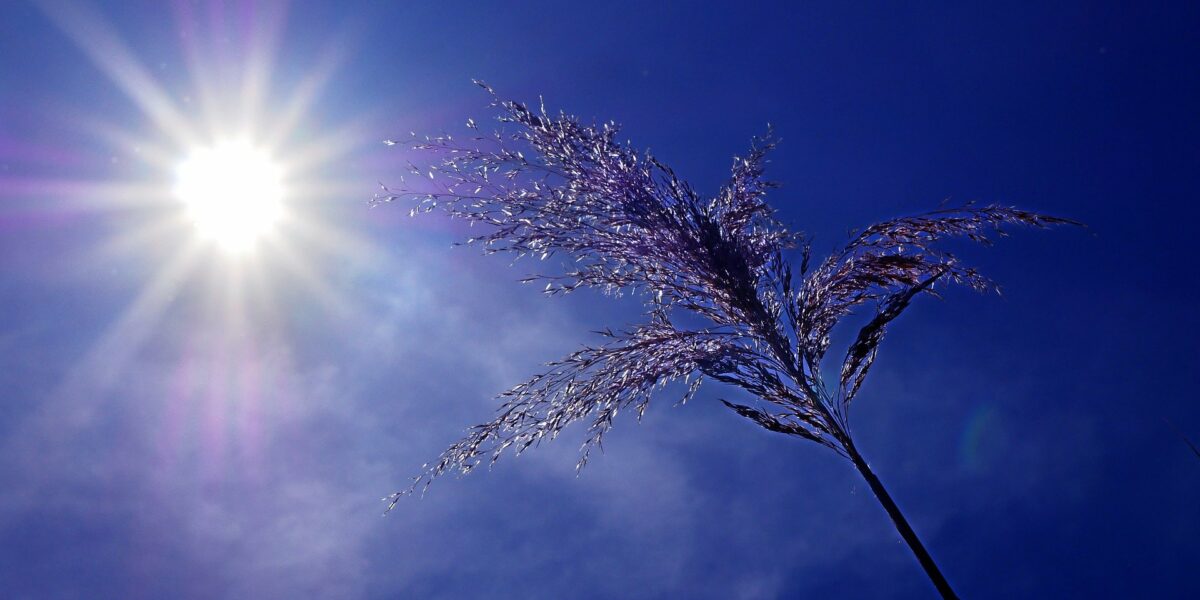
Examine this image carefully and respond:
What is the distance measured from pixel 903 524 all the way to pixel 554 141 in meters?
2.78

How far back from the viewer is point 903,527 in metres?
3.19

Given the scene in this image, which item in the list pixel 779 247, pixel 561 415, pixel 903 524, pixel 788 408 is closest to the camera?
pixel 903 524

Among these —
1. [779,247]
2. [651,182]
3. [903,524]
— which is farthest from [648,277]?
[903,524]

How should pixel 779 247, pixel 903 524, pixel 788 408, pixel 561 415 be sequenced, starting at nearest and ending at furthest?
pixel 903 524 < pixel 788 408 < pixel 561 415 < pixel 779 247

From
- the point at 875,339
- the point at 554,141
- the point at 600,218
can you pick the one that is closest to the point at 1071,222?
the point at 875,339

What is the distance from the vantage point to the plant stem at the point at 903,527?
9.98 feet

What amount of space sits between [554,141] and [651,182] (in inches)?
25.1

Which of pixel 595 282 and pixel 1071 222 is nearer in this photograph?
pixel 1071 222

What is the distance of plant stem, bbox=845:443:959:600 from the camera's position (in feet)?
9.98

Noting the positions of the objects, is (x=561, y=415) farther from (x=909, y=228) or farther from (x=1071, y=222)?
(x=1071, y=222)

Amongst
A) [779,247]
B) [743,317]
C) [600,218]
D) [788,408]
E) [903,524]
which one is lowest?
[903,524]

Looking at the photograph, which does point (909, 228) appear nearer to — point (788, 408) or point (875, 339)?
point (875, 339)

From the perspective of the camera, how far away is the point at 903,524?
3195mm

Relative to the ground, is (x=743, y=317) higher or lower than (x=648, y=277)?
lower
